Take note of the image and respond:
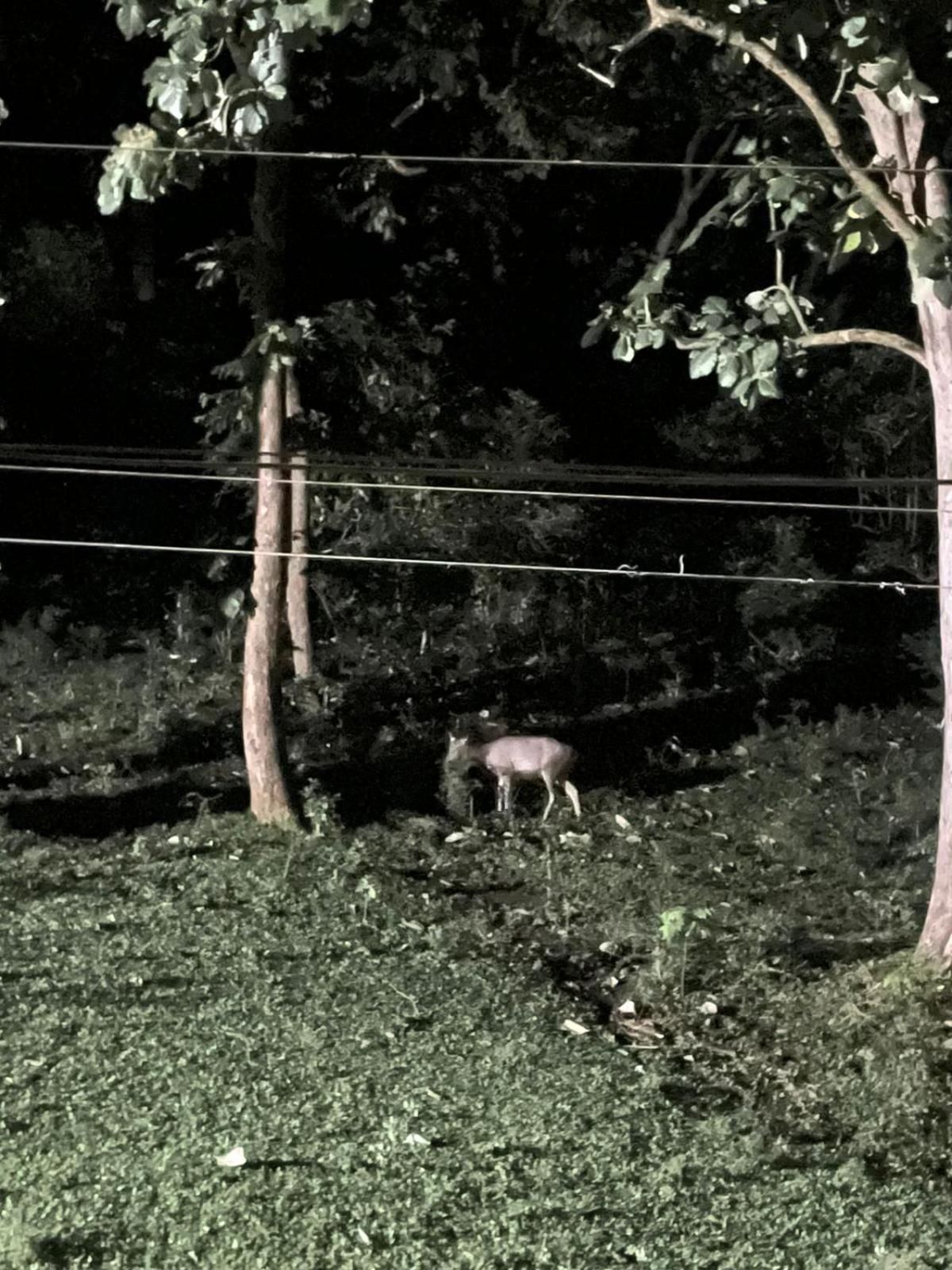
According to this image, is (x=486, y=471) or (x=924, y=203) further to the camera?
(x=924, y=203)

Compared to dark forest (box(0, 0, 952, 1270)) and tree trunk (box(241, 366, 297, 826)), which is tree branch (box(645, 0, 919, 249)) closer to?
dark forest (box(0, 0, 952, 1270))

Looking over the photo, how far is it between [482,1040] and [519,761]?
3405mm

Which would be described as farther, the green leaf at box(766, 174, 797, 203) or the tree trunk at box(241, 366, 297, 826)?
the tree trunk at box(241, 366, 297, 826)

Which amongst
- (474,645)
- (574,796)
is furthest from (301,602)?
(574,796)

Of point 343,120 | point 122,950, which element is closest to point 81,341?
point 343,120

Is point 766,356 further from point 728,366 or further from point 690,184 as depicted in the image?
point 690,184

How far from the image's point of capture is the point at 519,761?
1024 cm

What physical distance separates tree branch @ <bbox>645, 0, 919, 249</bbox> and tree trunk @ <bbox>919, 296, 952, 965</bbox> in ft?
1.83

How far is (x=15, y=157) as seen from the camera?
1378cm

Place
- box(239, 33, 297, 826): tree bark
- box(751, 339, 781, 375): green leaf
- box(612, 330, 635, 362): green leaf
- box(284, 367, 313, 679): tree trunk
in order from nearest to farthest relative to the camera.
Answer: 1. box(751, 339, 781, 375): green leaf
2. box(612, 330, 635, 362): green leaf
3. box(239, 33, 297, 826): tree bark
4. box(284, 367, 313, 679): tree trunk

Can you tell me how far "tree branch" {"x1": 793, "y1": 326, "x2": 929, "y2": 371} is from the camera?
22.8 ft

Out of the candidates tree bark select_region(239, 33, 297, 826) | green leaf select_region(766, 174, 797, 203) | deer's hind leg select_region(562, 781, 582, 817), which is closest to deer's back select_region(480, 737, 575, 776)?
deer's hind leg select_region(562, 781, 582, 817)

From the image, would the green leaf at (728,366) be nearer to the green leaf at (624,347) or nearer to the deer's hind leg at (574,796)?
the green leaf at (624,347)

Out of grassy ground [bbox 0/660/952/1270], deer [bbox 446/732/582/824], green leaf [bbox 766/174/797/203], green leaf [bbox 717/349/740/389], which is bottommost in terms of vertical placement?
grassy ground [bbox 0/660/952/1270]
